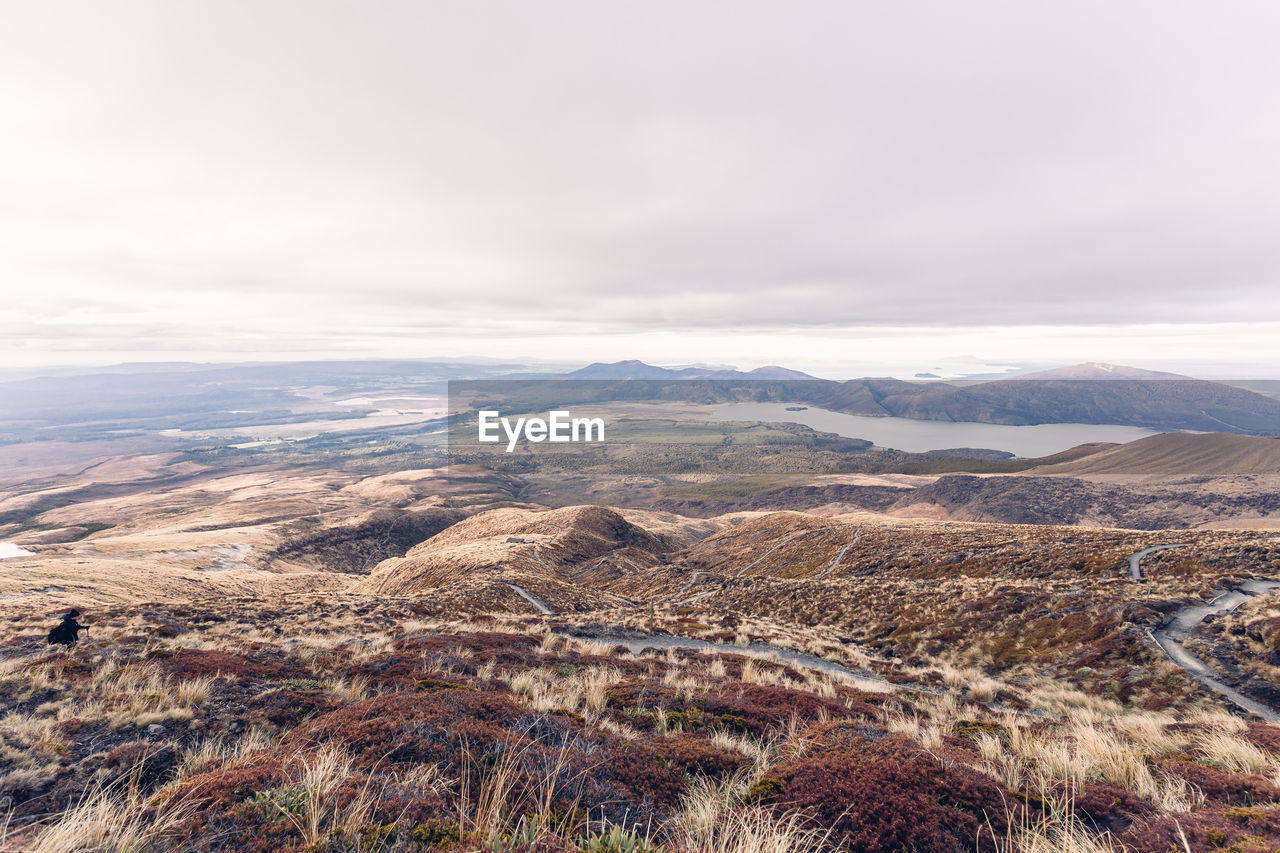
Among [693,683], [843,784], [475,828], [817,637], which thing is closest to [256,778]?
[475,828]

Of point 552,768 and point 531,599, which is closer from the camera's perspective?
point 552,768

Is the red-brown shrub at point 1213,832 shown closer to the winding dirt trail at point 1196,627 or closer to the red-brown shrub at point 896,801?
the red-brown shrub at point 896,801

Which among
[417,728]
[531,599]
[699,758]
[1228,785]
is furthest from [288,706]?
[531,599]

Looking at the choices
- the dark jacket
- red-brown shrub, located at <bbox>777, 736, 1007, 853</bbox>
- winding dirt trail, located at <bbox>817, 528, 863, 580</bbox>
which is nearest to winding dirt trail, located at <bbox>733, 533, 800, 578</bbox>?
winding dirt trail, located at <bbox>817, 528, 863, 580</bbox>

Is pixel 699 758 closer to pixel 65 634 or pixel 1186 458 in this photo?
pixel 65 634

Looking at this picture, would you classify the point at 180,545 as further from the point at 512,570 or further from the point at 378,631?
the point at 378,631

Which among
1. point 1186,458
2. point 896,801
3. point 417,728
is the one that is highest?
point 896,801

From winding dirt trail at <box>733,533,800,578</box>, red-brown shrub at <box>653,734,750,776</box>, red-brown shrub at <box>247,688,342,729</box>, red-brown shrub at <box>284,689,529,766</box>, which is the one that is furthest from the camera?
winding dirt trail at <box>733,533,800,578</box>

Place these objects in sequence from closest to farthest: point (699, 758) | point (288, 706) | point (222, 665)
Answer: point (699, 758)
point (288, 706)
point (222, 665)

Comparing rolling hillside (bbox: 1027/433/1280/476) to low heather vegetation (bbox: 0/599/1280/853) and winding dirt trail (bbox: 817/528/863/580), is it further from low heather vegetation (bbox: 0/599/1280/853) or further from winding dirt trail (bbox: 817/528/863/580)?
low heather vegetation (bbox: 0/599/1280/853)

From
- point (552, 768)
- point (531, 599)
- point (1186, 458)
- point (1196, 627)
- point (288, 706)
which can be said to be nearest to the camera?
point (552, 768)

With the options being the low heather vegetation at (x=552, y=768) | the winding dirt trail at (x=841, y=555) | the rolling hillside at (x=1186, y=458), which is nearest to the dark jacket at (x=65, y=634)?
the low heather vegetation at (x=552, y=768)
